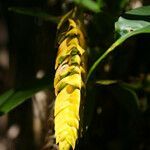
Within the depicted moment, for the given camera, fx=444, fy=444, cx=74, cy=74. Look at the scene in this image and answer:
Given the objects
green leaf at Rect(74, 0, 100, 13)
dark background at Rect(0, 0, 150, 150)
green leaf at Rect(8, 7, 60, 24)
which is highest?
green leaf at Rect(74, 0, 100, 13)

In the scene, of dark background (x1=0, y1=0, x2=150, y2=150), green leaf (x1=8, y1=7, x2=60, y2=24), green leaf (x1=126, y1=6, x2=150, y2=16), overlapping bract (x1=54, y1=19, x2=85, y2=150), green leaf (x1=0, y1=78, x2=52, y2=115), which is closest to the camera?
overlapping bract (x1=54, y1=19, x2=85, y2=150)

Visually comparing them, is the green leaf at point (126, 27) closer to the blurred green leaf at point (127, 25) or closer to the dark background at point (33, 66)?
the blurred green leaf at point (127, 25)

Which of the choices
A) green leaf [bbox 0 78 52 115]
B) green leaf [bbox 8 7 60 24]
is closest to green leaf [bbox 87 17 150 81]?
green leaf [bbox 0 78 52 115]

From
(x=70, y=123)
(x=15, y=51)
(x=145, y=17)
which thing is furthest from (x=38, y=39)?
(x=70, y=123)

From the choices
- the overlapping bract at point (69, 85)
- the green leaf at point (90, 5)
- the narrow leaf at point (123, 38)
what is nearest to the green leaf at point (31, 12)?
the green leaf at point (90, 5)

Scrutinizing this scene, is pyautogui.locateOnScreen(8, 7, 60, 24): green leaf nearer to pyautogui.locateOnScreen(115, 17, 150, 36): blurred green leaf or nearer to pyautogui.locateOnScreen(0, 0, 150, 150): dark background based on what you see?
pyautogui.locateOnScreen(0, 0, 150, 150): dark background
